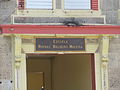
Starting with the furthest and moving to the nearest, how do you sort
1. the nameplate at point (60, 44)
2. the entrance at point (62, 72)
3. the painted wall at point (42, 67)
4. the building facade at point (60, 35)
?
the painted wall at point (42, 67), the entrance at point (62, 72), the nameplate at point (60, 44), the building facade at point (60, 35)

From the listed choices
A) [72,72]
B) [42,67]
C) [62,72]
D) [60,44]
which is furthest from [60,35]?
[42,67]

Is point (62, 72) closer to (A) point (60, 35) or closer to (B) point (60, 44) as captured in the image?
(B) point (60, 44)

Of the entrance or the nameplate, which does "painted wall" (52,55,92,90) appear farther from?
the nameplate

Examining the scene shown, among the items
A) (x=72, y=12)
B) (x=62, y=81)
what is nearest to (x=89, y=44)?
(x=72, y=12)

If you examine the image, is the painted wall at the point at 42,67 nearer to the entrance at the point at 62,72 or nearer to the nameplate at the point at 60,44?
the entrance at the point at 62,72

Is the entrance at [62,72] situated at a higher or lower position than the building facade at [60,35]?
lower

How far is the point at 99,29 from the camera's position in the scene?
1095 centimetres

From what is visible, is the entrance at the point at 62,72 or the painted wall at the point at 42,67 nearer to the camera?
the entrance at the point at 62,72

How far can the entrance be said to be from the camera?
40.9ft

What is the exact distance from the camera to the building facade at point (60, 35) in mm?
10727

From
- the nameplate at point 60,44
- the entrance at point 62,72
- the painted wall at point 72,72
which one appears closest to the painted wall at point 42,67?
the entrance at point 62,72

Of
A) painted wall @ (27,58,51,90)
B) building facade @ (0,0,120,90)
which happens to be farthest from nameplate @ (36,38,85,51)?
painted wall @ (27,58,51,90)

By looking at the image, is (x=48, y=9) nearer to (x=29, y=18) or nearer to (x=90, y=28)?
(x=29, y=18)

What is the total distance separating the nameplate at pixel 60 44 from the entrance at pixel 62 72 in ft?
2.25
